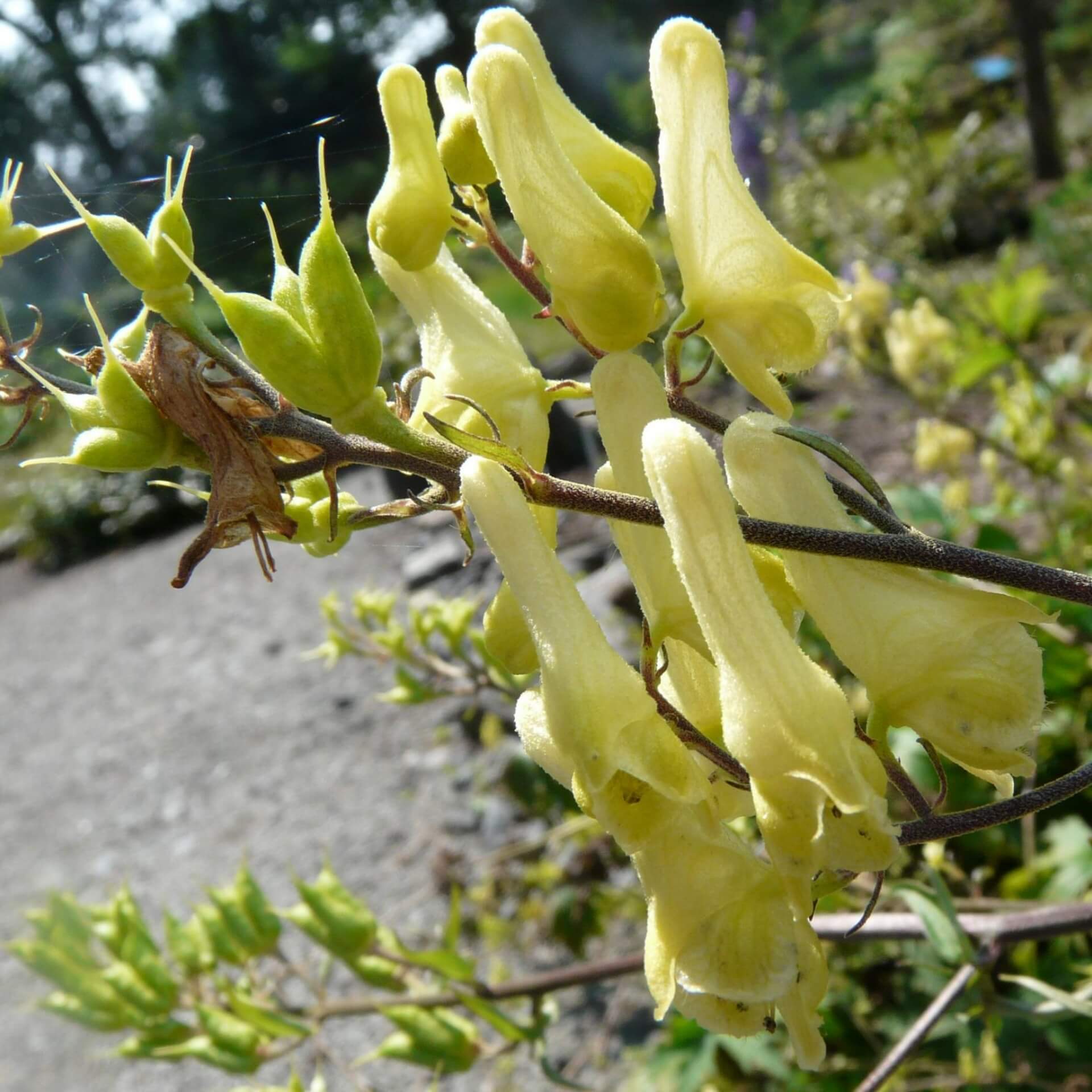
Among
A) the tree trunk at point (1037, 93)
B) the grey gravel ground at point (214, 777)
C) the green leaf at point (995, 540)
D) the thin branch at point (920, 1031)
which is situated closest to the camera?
the thin branch at point (920, 1031)

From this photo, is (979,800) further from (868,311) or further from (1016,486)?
(1016,486)

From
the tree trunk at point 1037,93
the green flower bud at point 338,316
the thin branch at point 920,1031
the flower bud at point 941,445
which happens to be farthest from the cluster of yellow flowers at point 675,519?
the tree trunk at point 1037,93

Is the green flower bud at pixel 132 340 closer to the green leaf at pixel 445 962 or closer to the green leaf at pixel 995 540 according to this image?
the green leaf at pixel 445 962

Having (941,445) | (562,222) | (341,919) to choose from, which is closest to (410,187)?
(562,222)

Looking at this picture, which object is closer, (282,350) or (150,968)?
(282,350)

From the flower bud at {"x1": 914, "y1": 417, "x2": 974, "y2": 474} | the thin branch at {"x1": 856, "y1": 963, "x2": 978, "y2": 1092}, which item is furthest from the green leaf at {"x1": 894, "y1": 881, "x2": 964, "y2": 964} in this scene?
the flower bud at {"x1": 914, "y1": 417, "x2": 974, "y2": 474}

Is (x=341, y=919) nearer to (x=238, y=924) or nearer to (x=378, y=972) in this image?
(x=378, y=972)

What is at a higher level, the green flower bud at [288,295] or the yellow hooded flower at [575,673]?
the green flower bud at [288,295]
